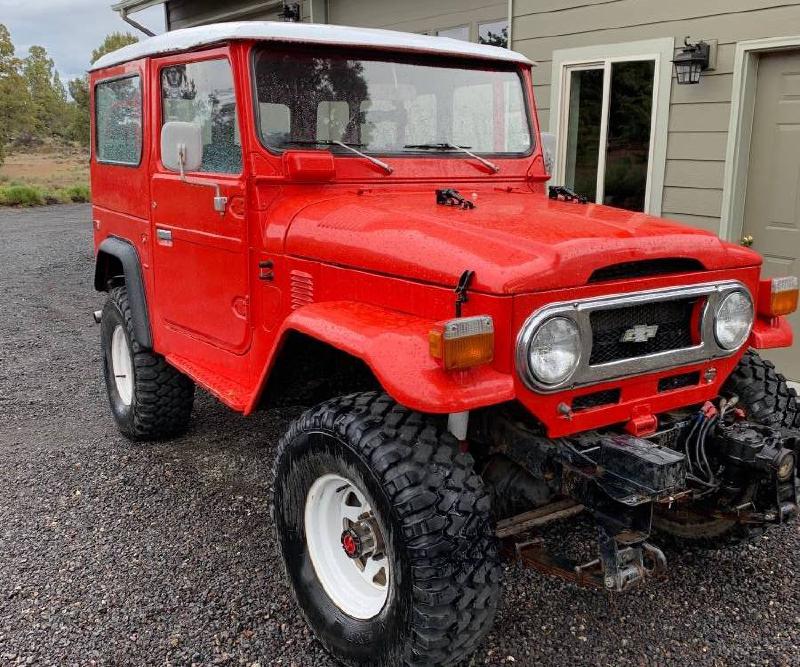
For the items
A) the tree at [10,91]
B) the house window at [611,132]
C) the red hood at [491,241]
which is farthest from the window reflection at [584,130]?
the tree at [10,91]

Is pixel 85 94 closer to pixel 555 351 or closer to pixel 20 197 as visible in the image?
pixel 20 197

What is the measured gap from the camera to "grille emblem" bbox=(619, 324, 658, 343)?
8.04 ft

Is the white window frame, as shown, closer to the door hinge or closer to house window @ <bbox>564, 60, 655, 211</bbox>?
house window @ <bbox>564, 60, 655, 211</bbox>

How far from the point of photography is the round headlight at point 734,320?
2672 millimetres

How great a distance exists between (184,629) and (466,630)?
1.14 m

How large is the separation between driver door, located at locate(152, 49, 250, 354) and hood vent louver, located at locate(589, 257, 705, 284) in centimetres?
157

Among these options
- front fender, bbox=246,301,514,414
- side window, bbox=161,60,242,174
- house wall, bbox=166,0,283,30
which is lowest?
front fender, bbox=246,301,514,414

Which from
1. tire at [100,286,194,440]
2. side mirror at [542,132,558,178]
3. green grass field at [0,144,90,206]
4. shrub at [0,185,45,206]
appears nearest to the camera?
side mirror at [542,132,558,178]

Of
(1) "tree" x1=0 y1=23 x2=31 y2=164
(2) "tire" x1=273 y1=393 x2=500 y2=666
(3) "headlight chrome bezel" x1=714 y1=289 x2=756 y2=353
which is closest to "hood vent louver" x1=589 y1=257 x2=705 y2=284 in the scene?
(3) "headlight chrome bezel" x1=714 y1=289 x2=756 y2=353

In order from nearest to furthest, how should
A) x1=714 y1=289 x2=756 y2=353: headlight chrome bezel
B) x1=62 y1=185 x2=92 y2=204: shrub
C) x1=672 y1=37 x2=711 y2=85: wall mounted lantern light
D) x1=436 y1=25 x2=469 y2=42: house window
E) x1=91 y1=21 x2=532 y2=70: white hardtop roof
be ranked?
x1=714 y1=289 x2=756 y2=353: headlight chrome bezel
x1=91 y1=21 x2=532 y2=70: white hardtop roof
x1=672 y1=37 x2=711 y2=85: wall mounted lantern light
x1=436 y1=25 x2=469 y2=42: house window
x1=62 y1=185 x2=92 y2=204: shrub

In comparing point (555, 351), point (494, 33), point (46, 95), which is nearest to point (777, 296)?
point (555, 351)

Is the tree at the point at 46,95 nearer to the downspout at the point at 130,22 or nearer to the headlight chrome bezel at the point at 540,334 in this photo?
the downspout at the point at 130,22

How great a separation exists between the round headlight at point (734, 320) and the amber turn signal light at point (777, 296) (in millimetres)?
185

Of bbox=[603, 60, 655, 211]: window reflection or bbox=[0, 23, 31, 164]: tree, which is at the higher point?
bbox=[0, 23, 31, 164]: tree
